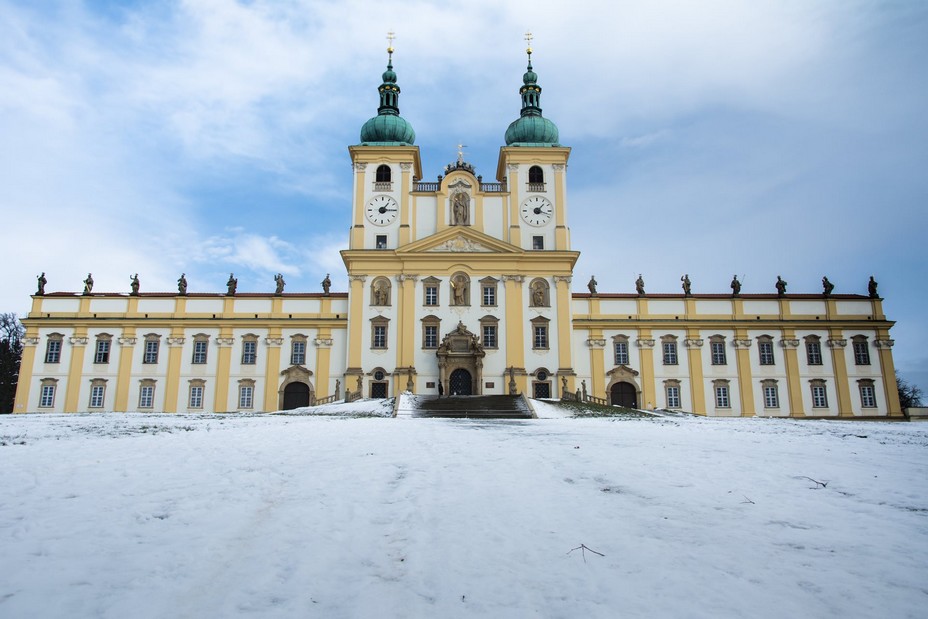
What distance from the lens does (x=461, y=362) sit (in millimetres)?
39188

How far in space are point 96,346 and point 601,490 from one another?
4495 centimetres

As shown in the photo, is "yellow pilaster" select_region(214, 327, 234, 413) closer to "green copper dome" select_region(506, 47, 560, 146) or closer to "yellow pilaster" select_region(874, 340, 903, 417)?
"green copper dome" select_region(506, 47, 560, 146)

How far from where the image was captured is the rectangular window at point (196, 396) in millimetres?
42344

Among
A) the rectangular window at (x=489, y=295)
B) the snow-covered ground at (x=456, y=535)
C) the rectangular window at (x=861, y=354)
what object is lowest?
the snow-covered ground at (x=456, y=535)

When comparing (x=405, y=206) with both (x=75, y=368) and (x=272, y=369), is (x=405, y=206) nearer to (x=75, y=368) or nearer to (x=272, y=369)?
(x=272, y=369)

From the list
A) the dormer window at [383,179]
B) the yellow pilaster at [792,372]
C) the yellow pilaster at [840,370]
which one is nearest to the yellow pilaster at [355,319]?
the dormer window at [383,179]

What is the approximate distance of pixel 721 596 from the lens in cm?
474

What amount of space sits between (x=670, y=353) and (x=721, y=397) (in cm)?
441

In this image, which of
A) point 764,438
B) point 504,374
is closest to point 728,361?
point 504,374

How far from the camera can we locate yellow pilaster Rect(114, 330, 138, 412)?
42.4 metres

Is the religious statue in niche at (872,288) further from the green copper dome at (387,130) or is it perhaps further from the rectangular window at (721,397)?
the green copper dome at (387,130)

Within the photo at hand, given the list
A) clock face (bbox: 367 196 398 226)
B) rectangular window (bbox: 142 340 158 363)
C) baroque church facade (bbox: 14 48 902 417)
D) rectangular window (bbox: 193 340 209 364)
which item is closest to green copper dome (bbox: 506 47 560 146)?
baroque church facade (bbox: 14 48 902 417)

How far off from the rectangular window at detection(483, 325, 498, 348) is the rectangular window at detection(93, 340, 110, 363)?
26.3 m

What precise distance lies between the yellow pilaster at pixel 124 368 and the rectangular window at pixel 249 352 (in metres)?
7.70
